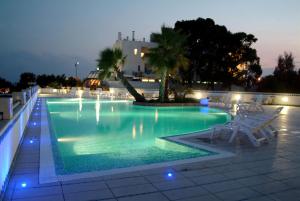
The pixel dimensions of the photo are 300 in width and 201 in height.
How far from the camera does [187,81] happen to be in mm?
38281

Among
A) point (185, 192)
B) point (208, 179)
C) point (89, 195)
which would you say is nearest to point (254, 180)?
point (208, 179)

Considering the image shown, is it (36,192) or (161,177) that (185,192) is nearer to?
(161,177)

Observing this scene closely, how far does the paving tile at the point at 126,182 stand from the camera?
13.1 ft

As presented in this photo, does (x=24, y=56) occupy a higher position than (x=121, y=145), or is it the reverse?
(x=24, y=56)

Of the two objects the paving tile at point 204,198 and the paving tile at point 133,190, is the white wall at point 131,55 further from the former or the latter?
the paving tile at point 204,198

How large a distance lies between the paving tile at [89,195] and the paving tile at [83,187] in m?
0.10

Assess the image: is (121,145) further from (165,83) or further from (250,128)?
(165,83)

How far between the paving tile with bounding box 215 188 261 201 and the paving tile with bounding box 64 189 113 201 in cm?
129

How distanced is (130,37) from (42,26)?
50.3 feet

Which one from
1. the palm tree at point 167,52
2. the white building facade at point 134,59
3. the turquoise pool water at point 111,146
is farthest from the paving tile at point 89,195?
the white building facade at point 134,59

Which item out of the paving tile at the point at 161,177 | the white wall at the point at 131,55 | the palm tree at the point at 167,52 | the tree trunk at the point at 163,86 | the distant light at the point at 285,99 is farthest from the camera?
the white wall at the point at 131,55

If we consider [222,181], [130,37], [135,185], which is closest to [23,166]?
[135,185]

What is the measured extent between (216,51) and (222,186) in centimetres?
3297

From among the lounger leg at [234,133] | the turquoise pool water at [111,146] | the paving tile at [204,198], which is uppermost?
the lounger leg at [234,133]
